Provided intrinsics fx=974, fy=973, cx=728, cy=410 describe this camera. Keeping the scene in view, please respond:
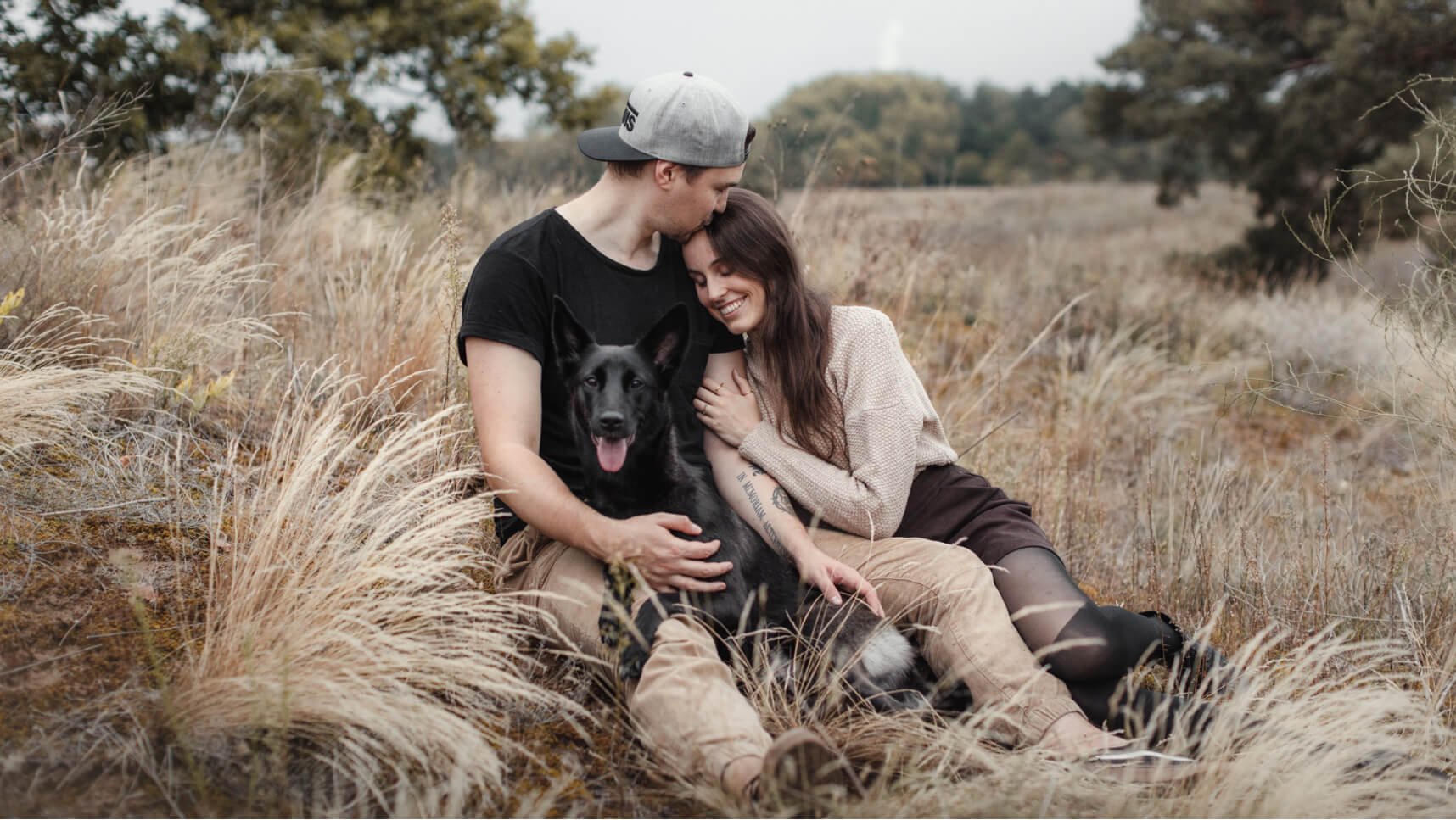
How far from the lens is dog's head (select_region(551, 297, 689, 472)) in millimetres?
2611

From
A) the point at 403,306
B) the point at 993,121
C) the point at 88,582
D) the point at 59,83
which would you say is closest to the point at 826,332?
the point at 403,306

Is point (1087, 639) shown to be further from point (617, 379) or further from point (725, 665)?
point (617, 379)

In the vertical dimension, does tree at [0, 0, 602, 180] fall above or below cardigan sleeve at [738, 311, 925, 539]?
above

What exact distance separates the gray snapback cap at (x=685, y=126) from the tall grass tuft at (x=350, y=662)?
3.55 ft

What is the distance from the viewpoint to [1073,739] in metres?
2.52

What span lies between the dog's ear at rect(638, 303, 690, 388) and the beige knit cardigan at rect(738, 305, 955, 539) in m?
0.40

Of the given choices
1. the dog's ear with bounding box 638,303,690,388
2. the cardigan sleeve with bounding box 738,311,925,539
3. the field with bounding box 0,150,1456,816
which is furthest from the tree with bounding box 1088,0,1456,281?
the dog's ear with bounding box 638,303,690,388

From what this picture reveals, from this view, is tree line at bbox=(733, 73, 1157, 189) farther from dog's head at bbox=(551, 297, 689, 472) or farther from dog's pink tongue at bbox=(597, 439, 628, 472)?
dog's pink tongue at bbox=(597, 439, 628, 472)

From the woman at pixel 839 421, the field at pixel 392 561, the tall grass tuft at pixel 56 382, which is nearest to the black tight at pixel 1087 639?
the woman at pixel 839 421

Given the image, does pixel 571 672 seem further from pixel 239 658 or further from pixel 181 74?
pixel 181 74

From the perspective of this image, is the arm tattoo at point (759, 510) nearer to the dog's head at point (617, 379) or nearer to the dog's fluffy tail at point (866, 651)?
the dog's fluffy tail at point (866, 651)

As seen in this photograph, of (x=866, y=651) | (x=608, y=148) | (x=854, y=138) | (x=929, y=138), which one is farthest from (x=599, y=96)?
Answer: (x=866, y=651)

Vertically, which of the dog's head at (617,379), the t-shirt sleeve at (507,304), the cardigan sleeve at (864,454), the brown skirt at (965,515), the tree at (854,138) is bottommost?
the brown skirt at (965,515)

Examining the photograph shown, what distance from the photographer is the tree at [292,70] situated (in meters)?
5.86
